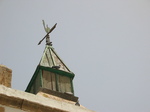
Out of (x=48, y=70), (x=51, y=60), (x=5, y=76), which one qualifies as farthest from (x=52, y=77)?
(x=5, y=76)

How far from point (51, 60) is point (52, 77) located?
49.3 inches

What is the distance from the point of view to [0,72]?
15.7 feet

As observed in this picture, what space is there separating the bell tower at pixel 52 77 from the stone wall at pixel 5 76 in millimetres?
4918

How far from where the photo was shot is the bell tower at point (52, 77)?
10.4m

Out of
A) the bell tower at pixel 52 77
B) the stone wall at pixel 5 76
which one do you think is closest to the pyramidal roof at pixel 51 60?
the bell tower at pixel 52 77

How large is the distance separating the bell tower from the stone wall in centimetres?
492

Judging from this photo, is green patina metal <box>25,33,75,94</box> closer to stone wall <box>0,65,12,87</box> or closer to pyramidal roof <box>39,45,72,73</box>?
pyramidal roof <box>39,45,72,73</box>

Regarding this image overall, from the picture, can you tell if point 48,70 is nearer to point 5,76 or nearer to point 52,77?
point 52,77

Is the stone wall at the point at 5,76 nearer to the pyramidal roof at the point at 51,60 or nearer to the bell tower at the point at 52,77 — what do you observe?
the bell tower at the point at 52,77

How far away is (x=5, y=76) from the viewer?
15.7 feet

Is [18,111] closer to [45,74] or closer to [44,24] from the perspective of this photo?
[45,74]

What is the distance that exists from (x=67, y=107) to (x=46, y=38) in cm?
968

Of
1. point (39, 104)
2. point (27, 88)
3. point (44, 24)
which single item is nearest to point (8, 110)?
point (39, 104)

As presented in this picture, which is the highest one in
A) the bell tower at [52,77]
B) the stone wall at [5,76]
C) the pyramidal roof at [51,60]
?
the pyramidal roof at [51,60]
